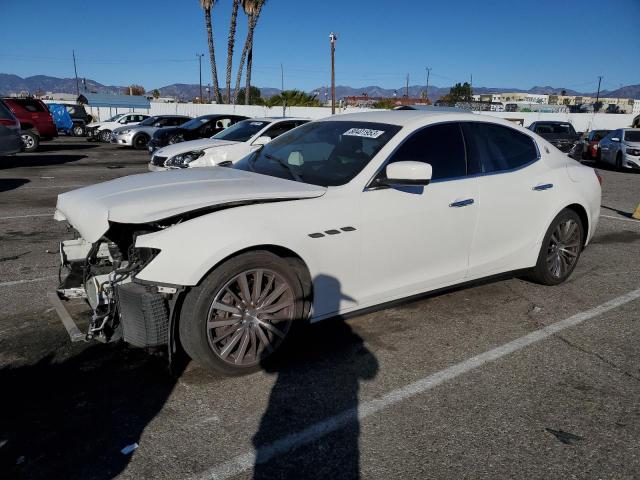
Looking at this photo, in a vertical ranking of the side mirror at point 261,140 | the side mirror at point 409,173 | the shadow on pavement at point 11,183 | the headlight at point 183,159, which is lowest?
the shadow on pavement at point 11,183

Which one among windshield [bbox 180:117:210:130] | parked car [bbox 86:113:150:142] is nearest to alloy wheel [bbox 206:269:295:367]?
windshield [bbox 180:117:210:130]

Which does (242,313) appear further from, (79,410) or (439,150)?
(439,150)

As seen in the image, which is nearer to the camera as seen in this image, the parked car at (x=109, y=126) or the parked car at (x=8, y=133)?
the parked car at (x=8, y=133)

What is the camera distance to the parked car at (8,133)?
493 inches

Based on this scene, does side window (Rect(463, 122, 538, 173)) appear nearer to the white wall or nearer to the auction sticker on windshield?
the auction sticker on windshield

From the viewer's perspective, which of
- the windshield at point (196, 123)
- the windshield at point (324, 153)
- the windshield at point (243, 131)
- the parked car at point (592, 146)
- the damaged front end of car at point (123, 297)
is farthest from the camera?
the parked car at point (592, 146)

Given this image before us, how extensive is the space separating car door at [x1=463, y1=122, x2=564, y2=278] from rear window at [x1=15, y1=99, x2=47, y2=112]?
20.0 metres

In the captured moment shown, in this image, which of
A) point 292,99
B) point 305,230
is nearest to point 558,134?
point 305,230

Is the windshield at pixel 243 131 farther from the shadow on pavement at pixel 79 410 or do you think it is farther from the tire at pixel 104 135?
the tire at pixel 104 135

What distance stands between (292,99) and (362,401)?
41.1 m

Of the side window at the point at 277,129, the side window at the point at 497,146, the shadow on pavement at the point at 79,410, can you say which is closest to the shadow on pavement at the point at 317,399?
the shadow on pavement at the point at 79,410

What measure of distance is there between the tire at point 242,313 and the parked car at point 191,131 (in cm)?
1323

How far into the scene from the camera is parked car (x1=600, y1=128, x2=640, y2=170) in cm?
1658

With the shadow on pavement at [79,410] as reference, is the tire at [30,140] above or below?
above
